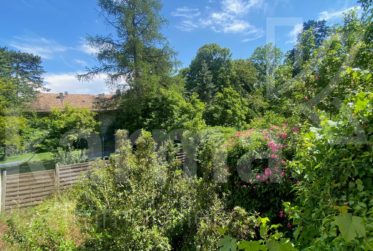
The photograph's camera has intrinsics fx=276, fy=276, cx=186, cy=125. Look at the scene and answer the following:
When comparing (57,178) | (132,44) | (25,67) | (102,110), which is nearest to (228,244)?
(57,178)

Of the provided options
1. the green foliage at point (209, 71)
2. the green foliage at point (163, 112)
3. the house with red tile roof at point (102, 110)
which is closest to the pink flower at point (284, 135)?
the green foliage at point (163, 112)

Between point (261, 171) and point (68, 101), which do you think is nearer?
point (261, 171)

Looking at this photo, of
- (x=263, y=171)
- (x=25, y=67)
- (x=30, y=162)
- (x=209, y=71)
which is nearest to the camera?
(x=263, y=171)

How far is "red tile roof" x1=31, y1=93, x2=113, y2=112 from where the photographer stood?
702 inches

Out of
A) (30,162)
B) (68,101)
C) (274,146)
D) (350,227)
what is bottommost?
(30,162)

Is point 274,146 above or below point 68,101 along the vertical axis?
below

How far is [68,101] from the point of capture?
2184 cm

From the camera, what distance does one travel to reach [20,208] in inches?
290

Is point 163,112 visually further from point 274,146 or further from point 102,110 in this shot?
point 274,146

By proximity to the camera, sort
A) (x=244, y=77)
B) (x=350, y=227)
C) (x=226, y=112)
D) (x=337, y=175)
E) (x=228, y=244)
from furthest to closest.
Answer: (x=244, y=77) → (x=226, y=112) → (x=337, y=175) → (x=228, y=244) → (x=350, y=227)

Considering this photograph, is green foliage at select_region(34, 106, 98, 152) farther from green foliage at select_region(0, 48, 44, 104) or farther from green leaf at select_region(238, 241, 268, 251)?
green leaf at select_region(238, 241, 268, 251)

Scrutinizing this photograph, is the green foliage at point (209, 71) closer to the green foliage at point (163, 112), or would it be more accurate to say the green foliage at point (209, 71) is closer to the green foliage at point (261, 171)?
the green foliage at point (163, 112)

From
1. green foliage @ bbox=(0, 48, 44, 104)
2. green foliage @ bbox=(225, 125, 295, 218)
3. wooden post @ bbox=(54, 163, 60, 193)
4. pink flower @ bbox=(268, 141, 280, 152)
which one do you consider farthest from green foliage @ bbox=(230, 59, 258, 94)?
pink flower @ bbox=(268, 141, 280, 152)

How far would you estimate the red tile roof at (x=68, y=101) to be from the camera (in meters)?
17.8
